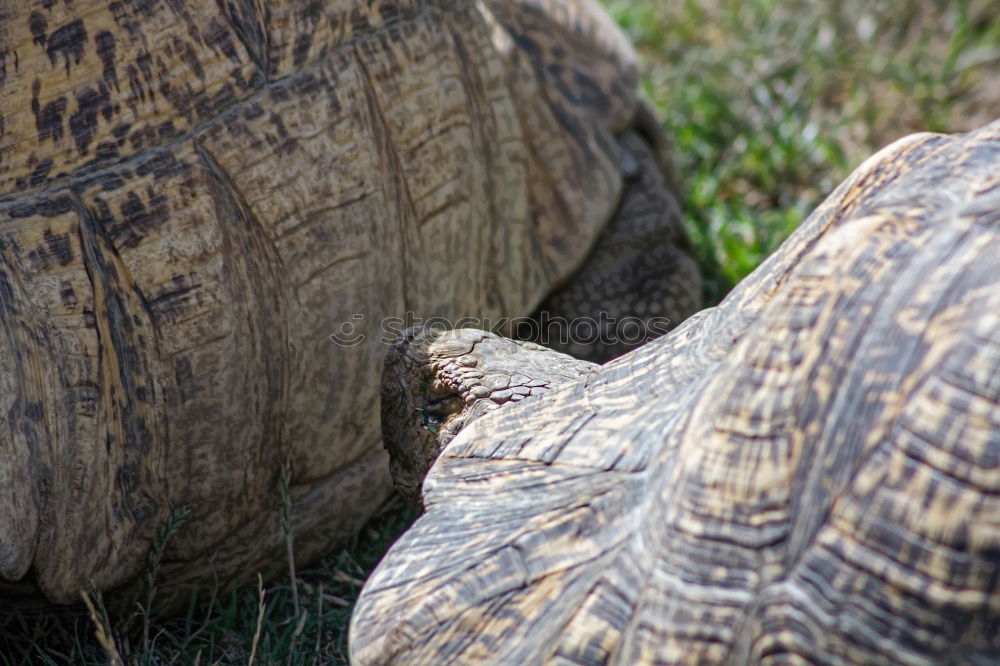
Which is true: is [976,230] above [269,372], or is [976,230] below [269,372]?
above

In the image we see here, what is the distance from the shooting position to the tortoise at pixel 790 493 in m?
1.09

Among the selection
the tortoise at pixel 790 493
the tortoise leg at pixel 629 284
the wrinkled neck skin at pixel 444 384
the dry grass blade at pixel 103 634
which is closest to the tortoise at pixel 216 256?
A: the dry grass blade at pixel 103 634

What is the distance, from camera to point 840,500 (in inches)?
44.7

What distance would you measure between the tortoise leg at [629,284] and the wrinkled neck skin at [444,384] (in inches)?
38.5

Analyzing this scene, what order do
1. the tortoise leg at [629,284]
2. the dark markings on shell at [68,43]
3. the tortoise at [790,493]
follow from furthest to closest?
the tortoise leg at [629,284] < the dark markings on shell at [68,43] < the tortoise at [790,493]

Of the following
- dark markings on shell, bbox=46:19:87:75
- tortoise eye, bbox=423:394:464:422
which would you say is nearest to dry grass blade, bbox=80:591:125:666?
tortoise eye, bbox=423:394:464:422

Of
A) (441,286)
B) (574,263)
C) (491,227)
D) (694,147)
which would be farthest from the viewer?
(694,147)

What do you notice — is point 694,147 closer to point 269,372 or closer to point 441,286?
point 441,286

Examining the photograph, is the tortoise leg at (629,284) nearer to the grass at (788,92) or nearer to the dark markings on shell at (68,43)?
the grass at (788,92)

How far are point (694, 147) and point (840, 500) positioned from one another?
2.84 m

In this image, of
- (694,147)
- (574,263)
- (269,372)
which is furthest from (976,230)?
(694,147)

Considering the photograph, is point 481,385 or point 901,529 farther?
point 481,385

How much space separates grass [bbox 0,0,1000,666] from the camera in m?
3.55

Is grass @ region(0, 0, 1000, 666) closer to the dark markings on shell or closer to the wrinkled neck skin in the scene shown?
the wrinkled neck skin
